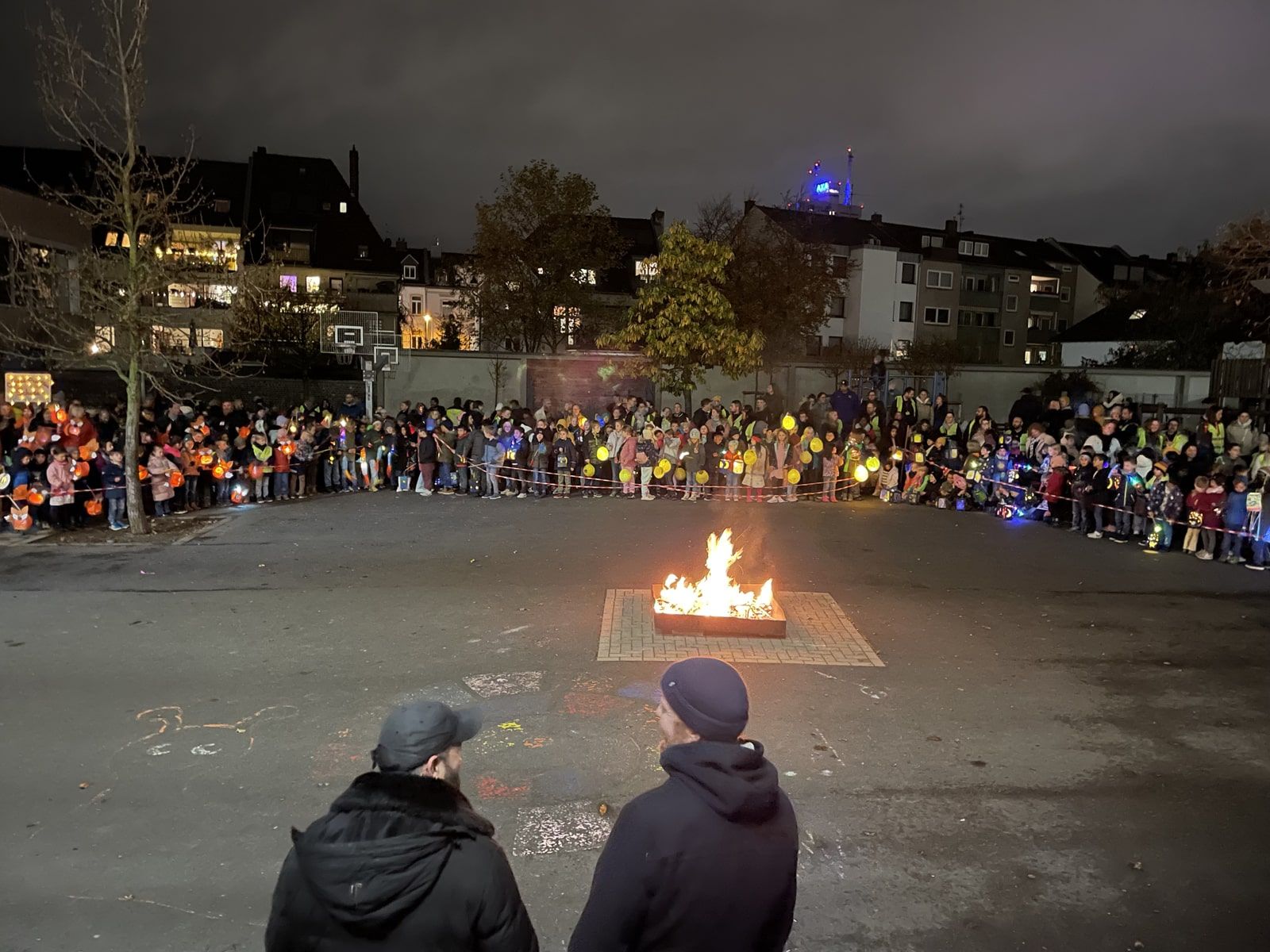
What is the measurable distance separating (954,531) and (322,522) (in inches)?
437

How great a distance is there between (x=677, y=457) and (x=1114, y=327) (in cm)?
3994

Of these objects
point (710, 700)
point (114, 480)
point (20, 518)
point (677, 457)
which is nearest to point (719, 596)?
point (710, 700)

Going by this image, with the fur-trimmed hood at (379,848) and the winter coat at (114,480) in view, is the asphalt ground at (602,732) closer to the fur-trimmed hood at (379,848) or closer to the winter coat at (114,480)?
the winter coat at (114,480)

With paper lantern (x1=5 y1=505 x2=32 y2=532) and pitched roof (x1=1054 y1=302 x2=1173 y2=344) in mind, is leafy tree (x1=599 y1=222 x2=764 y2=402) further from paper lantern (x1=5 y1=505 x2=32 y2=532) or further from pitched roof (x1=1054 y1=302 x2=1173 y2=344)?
pitched roof (x1=1054 y1=302 x2=1173 y2=344)

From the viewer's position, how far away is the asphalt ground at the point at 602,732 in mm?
4754

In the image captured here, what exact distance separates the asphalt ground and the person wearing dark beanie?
7.20ft

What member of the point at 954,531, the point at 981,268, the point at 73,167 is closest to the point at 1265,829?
the point at 954,531

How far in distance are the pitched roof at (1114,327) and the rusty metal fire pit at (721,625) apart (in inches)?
1492

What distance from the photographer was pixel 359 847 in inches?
92.1

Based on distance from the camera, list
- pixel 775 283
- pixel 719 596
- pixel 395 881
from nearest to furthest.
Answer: pixel 395 881 < pixel 719 596 < pixel 775 283

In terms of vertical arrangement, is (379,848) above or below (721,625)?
above

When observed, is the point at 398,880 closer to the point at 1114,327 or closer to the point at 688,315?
the point at 688,315

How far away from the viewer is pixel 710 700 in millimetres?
2648

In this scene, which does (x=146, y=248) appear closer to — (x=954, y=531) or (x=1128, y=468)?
(x=954, y=531)
